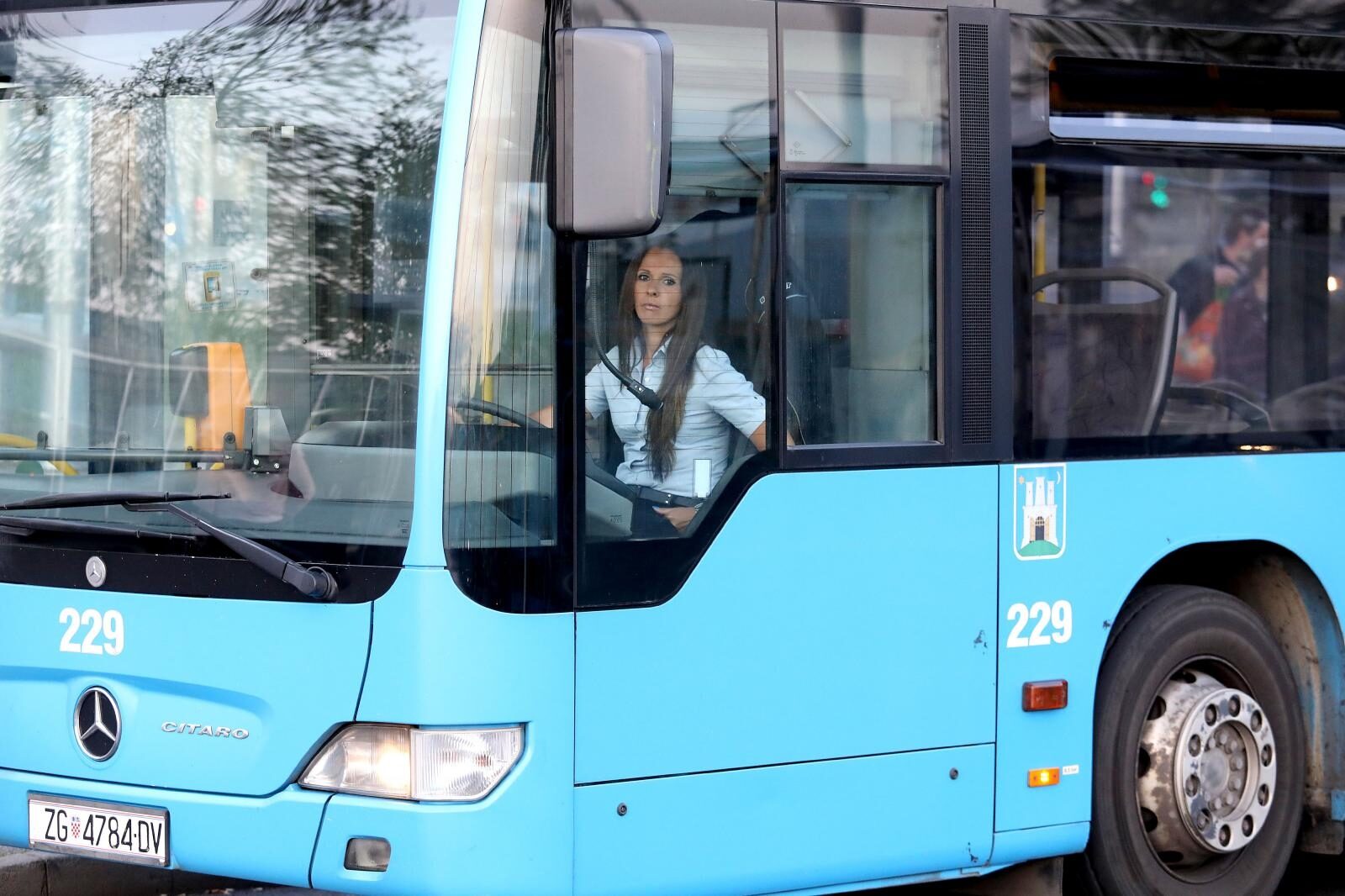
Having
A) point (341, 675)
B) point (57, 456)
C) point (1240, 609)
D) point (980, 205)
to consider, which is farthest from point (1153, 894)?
point (57, 456)

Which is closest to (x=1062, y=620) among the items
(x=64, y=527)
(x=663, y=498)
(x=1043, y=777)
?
(x=1043, y=777)

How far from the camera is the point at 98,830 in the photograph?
14.2 feet

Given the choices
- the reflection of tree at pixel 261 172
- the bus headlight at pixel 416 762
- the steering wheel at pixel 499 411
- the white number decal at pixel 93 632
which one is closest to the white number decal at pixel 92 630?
the white number decal at pixel 93 632

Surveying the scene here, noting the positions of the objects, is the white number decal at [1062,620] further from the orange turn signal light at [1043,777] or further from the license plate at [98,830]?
the license plate at [98,830]

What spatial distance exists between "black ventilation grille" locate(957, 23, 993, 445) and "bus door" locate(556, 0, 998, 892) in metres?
0.02

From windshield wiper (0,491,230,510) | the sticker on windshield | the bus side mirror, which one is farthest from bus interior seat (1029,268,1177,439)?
windshield wiper (0,491,230,510)

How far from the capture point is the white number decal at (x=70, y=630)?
439 cm

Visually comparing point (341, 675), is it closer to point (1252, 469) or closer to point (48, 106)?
point (48, 106)

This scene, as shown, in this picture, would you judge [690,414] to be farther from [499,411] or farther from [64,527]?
[64,527]

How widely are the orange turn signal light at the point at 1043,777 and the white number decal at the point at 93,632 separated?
259cm

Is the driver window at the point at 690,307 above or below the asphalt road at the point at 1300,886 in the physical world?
above

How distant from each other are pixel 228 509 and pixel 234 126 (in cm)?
101

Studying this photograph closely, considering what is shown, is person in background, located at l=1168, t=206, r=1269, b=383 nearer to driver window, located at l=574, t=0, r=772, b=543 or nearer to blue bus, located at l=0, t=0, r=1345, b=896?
blue bus, located at l=0, t=0, r=1345, b=896

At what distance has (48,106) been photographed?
15.2 feet
